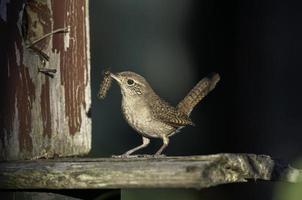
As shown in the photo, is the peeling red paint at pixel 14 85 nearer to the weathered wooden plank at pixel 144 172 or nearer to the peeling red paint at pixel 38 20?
the peeling red paint at pixel 38 20

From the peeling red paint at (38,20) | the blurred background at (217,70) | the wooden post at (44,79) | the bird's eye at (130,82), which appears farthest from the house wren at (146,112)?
the blurred background at (217,70)

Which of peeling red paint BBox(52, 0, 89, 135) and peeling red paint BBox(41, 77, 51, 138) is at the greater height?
peeling red paint BBox(52, 0, 89, 135)

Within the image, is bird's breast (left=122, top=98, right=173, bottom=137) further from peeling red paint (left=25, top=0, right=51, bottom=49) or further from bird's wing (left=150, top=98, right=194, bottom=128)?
peeling red paint (left=25, top=0, right=51, bottom=49)

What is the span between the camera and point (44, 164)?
404 centimetres

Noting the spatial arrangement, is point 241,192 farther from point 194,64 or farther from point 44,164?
point 44,164

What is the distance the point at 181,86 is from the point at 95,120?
2.55 feet

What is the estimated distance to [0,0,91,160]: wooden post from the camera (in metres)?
4.61

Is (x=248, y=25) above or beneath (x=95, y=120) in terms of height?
above

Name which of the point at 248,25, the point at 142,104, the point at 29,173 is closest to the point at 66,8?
the point at 142,104

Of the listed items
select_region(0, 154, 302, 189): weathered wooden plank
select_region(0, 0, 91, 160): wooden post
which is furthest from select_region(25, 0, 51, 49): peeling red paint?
select_region(0, 154, 302, 189): weathered wooden plank

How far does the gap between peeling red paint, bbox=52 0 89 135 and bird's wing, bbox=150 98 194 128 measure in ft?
2.42

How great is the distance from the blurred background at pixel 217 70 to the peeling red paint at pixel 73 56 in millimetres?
1844

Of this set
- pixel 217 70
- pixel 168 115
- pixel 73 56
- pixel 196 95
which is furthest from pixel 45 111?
pixel 217 70

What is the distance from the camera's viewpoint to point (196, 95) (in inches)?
245
